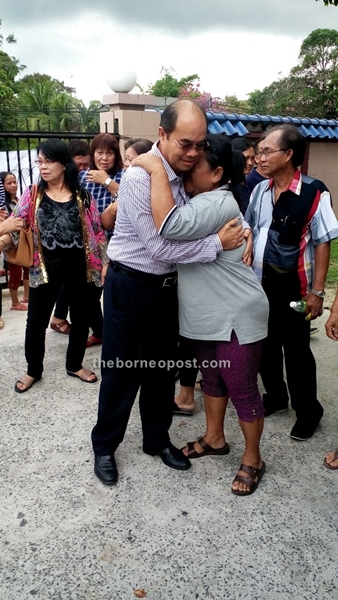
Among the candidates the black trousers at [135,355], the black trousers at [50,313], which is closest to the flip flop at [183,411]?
the black trousers at [135,355]

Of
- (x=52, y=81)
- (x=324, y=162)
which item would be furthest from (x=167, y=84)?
(x=324, y=162)

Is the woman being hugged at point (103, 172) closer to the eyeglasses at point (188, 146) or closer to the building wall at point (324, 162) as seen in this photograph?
the eyeglasses at point (188, 146)

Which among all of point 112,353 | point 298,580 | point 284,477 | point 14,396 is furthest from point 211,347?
point 14,396

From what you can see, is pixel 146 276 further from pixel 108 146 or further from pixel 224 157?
pixel 108 146

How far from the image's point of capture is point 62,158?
2996 millimetres

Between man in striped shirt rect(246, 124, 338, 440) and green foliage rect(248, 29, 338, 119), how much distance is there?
1547 cm

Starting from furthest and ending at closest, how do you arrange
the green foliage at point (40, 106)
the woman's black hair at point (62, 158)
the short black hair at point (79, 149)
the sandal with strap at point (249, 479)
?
1. the green foliage at point (40, 106)
2. the short black hair at point (79, 149)
3. the woman's black hair at point (62, 158)
4. the sandal with strap at point (249, 479)

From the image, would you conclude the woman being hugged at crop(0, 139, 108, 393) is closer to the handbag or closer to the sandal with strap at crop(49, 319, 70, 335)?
the handbag

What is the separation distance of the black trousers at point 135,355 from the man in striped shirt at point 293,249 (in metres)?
0.69

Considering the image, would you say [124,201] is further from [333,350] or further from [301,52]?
[301,52]

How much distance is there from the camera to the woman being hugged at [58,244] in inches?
119

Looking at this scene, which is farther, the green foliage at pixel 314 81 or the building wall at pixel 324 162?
the green foliage at pixel 314 81

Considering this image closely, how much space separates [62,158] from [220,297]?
1532mm

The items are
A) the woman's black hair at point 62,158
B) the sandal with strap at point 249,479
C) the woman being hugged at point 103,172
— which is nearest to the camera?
the sandal with strap at point 249,479
